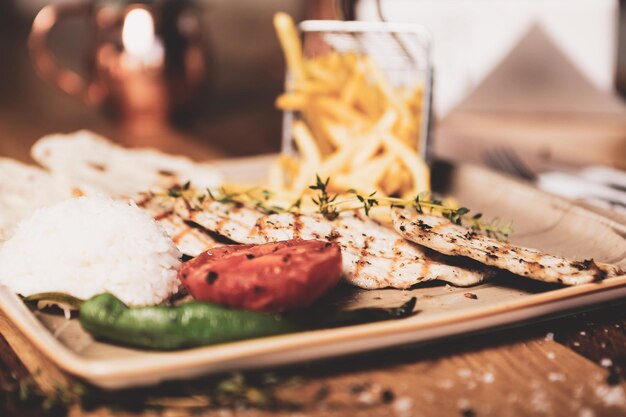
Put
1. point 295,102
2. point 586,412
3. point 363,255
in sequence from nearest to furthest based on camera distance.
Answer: point 586,412
point 363,255
point 295,102

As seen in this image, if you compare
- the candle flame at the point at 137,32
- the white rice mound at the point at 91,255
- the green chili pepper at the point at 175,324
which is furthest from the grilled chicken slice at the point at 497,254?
the candle flame at the point at 137,32

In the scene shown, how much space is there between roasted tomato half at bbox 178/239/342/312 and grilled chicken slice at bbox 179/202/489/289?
19 cm

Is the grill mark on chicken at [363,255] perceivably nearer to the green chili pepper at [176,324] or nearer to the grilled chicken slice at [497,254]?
the grilled chicken slice at [497,254]

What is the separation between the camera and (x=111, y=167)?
8.48ft

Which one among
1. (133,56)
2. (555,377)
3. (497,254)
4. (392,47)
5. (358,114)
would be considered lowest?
(555,377)

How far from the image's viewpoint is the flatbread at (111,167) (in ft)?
7.72

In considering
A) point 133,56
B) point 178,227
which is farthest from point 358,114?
point 133,56

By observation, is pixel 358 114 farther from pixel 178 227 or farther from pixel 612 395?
pixel 612 395

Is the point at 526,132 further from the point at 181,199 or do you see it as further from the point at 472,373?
the point at 472,373

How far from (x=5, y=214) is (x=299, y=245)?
0.99 meters

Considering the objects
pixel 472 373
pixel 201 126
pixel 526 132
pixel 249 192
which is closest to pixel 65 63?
pixel 201 126

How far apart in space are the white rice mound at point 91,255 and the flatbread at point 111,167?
0.69 metres

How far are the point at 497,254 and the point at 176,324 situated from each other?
29.7 inches

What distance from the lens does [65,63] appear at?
21.5 ft
